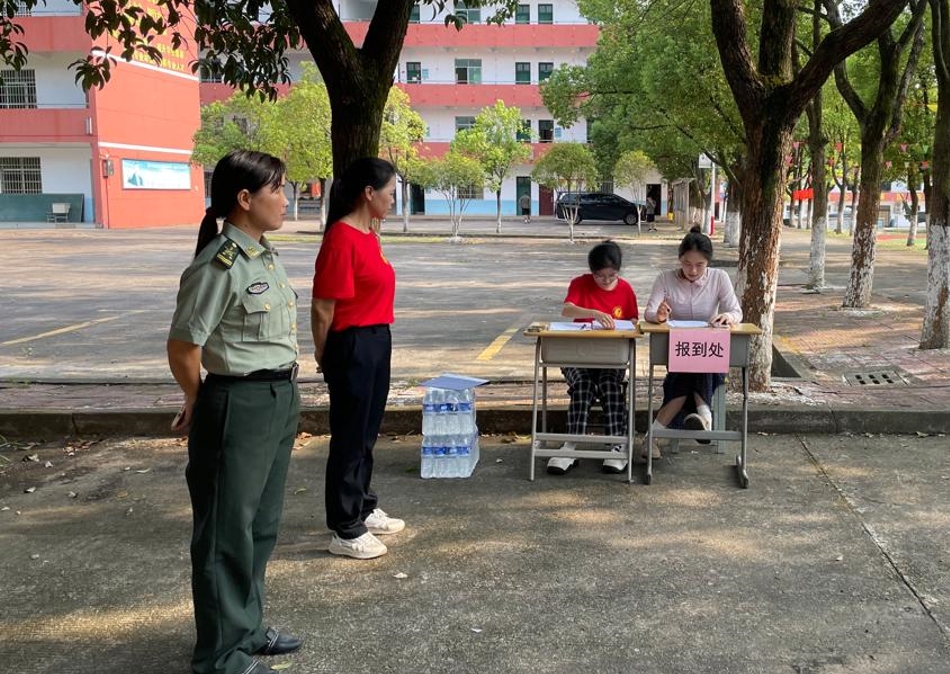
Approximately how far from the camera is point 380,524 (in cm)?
459

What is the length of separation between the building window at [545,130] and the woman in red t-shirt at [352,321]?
165ft

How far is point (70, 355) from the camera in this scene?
9.88m

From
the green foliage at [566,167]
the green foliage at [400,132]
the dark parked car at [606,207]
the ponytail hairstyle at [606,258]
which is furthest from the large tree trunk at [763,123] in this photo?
the dark parked car at [606,207]

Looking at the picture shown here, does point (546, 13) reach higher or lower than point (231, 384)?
higher

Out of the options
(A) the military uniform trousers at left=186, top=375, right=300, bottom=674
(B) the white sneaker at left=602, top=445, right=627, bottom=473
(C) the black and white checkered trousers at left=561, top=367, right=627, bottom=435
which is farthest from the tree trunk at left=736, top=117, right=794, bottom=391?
(A) the military uniform trousers at left=186, top=375, right=300, bottom=674

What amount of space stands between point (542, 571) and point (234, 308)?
1932 mm

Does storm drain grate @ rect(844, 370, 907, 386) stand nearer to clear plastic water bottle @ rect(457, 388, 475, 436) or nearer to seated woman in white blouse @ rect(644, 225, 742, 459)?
seated woman in white blouse @ rect(644, 225, 742, 459)

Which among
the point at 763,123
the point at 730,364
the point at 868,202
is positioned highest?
the point at 763,123

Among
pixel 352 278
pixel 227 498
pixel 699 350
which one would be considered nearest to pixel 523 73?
pixel 699 350

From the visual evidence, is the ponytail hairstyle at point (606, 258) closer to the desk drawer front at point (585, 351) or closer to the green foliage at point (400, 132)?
the desk drawer front at point (585, 351)

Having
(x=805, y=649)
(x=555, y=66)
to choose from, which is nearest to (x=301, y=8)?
(x=805, y=649)

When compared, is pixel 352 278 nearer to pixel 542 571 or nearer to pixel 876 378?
pixel 542 571

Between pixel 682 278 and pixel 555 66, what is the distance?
48.2m

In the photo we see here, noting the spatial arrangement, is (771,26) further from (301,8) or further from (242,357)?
(242,357)
